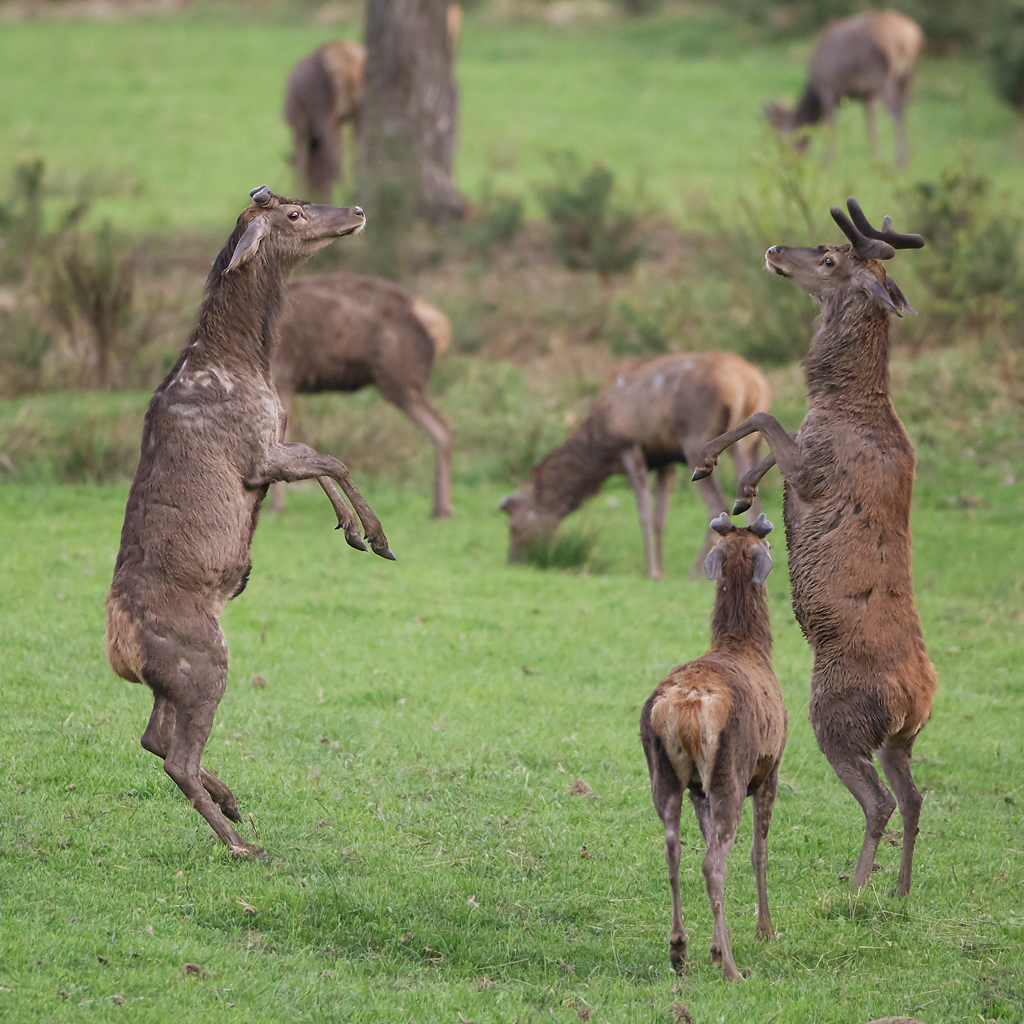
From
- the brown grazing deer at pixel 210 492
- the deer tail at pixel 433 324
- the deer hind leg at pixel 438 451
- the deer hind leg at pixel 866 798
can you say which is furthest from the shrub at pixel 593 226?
the deer hind leg at pixel 866 798

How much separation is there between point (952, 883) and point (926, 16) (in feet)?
98.2

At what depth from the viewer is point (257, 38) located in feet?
113

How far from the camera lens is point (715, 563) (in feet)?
20.7

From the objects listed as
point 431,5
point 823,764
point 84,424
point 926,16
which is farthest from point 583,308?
point 926,16

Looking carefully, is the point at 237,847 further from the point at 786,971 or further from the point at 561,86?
the point at 561,86

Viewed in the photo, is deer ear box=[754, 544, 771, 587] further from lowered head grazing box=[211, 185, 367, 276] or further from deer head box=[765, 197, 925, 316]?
lowered head grazing box=[211, 185, 367, 276]

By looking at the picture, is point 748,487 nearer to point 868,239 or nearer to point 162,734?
point 868,239

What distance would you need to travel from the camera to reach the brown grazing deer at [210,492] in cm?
614

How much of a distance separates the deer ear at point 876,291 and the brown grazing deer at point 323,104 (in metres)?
15.1

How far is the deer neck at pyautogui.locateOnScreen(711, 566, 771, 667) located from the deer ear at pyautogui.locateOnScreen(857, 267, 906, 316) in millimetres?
1434

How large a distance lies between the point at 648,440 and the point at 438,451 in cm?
223

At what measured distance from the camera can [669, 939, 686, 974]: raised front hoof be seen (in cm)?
539

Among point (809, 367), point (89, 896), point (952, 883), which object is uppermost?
point (809, 367)

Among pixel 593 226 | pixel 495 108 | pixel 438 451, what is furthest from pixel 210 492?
pixel 495 108
